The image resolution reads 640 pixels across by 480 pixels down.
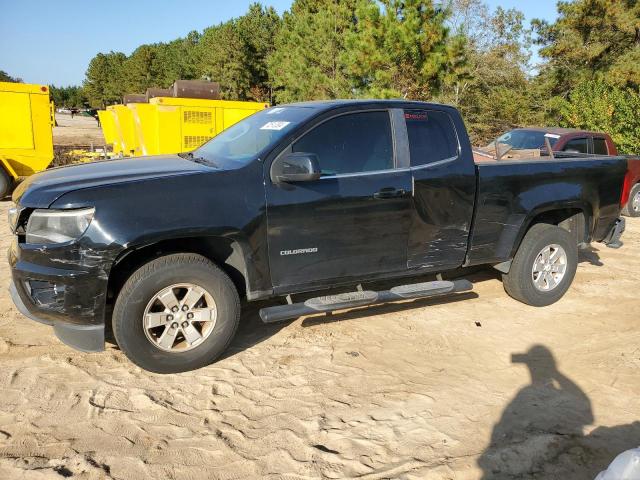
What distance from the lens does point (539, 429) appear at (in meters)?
3.32

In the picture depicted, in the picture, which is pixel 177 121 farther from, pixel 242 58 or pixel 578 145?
pixel 242 58

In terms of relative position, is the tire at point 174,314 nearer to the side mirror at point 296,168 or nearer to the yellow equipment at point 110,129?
the side mirror at point 296,168

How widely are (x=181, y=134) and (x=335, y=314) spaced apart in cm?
738

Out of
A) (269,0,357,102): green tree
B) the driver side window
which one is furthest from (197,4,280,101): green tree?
the driver side window

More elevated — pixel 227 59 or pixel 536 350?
pixel 227 59

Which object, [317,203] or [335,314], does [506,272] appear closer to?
[335,314]

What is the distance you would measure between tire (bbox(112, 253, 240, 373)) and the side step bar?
329 millimetres

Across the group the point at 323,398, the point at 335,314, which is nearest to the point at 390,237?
the point at 335,314

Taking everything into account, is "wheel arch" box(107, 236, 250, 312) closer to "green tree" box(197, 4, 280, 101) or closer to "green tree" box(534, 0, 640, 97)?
"green tree" box(534, 0, 640, 97)

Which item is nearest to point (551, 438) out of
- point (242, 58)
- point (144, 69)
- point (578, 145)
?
point (578, 145)

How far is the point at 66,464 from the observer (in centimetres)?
287

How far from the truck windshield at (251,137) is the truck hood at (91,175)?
230 mm

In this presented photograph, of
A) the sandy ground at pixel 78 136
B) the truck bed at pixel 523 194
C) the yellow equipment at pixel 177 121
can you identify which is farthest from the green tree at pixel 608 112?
the sandy ground at pixel 78 136

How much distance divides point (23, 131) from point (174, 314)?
9.91 metres
